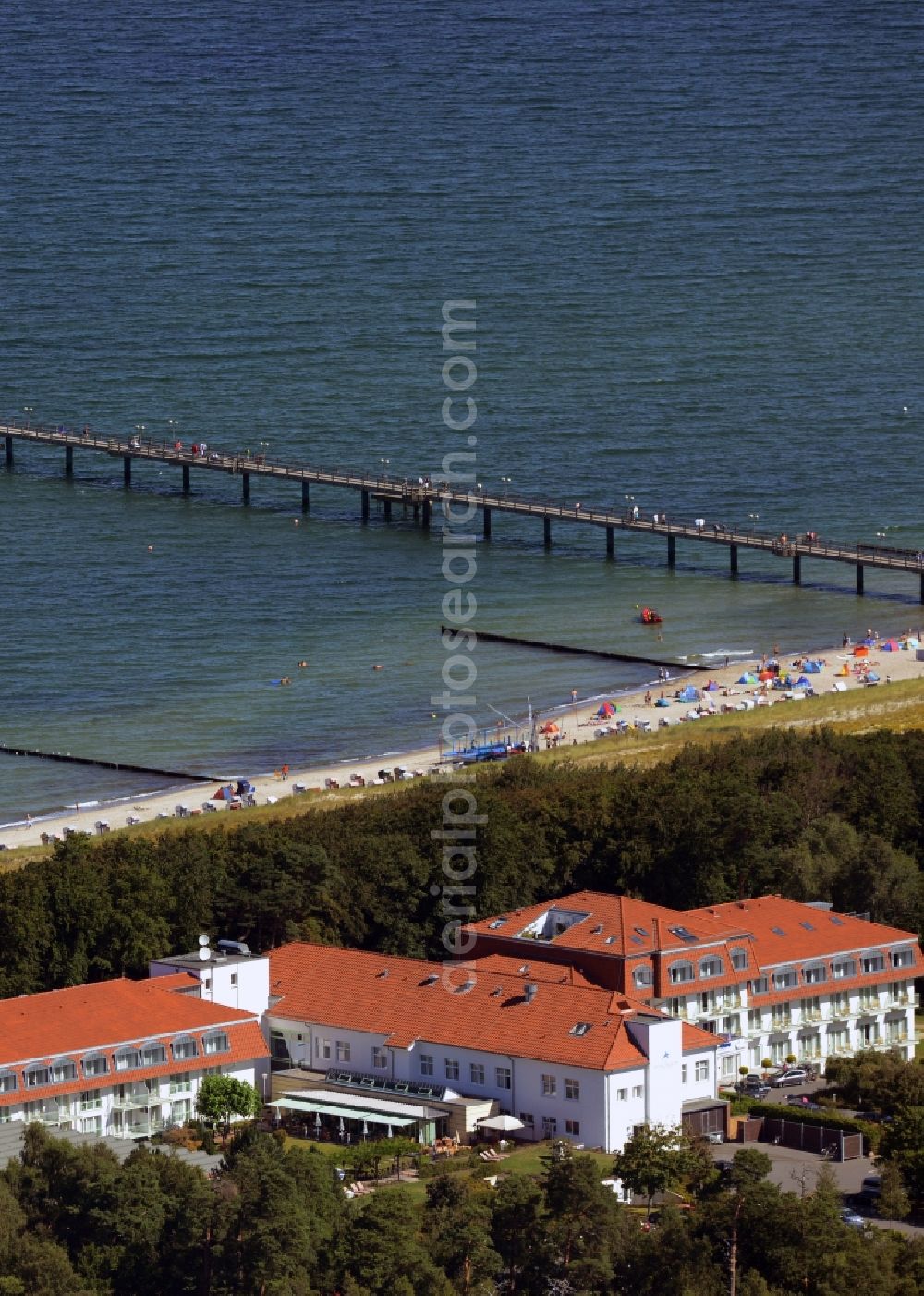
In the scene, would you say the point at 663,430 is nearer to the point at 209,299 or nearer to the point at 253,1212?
the point at 209,299

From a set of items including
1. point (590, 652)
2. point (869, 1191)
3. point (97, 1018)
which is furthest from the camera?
point (590, 652)

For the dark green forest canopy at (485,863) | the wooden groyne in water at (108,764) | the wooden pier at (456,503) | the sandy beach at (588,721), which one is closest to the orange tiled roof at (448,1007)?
the dark green forest canopy at (485,863)

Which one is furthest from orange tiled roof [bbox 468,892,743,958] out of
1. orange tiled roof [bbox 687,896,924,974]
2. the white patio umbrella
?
the white patio umbrella

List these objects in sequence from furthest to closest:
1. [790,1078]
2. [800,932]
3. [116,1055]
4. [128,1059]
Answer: [800,932] < [790,1078] < [128,1059] < [116,1055]

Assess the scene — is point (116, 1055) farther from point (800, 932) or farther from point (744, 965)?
point (800, 932)

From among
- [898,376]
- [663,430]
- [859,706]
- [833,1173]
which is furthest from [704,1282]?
[898,376]

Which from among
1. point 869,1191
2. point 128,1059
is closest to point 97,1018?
point 128,1059

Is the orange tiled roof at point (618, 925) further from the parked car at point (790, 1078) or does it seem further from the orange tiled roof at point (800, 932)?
the parked car at point (790, 1078)
